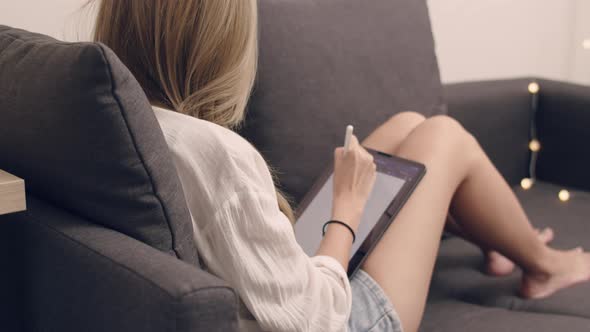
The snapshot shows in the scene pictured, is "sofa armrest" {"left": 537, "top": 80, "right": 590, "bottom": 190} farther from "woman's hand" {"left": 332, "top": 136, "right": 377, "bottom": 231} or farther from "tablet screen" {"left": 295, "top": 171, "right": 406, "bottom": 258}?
"woman's hand" {"left": 332, "top": 136, "right": 377, "bottom": 231}

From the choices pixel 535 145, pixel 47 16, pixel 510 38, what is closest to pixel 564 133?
pixel 535 145

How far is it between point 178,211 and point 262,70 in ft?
2.43

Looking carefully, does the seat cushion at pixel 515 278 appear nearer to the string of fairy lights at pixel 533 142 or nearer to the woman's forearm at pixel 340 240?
the string of fairy lights at pixel 533 142

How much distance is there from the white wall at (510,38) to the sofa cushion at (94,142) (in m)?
1.66

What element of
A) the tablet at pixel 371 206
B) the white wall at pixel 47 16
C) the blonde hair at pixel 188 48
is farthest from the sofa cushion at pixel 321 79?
the blonde hair at pixel 188 48

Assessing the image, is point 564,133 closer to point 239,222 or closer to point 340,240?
point 340,240

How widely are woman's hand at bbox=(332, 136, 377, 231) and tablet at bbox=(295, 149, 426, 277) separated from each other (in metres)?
0.06

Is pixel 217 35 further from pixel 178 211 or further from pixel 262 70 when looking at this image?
pixel 262 70

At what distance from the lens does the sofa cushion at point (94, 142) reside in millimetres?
781

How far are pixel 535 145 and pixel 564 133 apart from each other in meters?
0.10

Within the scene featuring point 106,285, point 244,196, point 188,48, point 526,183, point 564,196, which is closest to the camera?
point 106,285

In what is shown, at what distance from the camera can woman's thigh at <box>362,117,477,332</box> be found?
1.22 m

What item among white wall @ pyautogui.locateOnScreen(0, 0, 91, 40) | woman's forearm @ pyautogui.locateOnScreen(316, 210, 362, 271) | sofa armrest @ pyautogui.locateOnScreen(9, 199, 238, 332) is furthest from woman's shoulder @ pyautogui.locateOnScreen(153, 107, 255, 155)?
white wall @ pyautogui.locateOnScreen(0, 0, 91, 40)

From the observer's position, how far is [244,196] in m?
0.87
